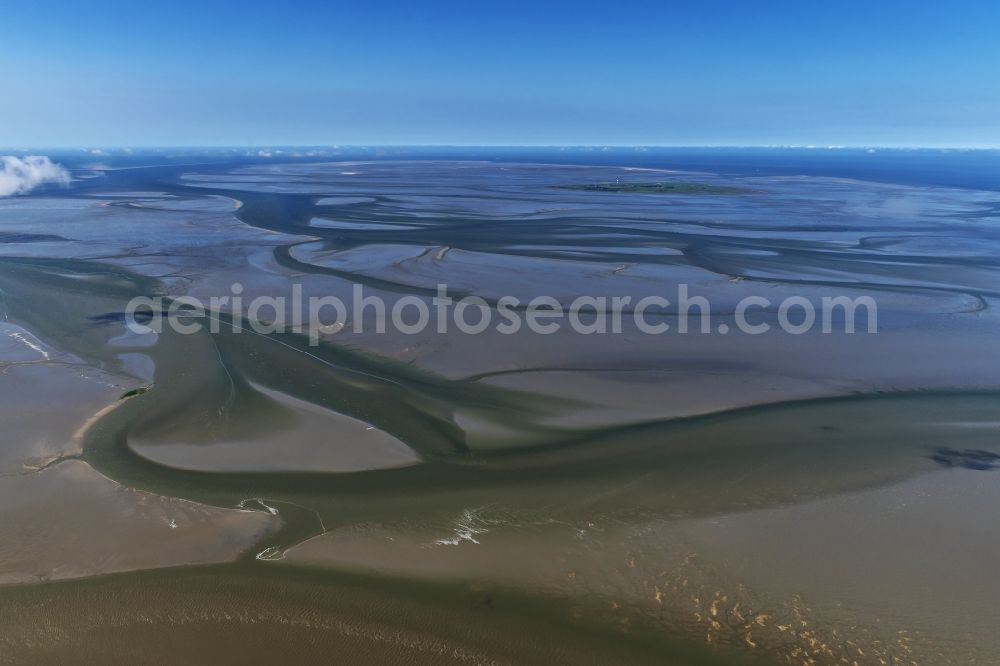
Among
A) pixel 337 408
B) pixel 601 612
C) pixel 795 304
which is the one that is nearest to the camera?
pixel 601 612

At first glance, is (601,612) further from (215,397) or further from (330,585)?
(215,397)

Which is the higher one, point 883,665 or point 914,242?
point 914,242

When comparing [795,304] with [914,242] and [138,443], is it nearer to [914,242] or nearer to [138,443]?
[914,242]

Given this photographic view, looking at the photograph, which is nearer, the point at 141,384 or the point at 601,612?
the point at 601,612

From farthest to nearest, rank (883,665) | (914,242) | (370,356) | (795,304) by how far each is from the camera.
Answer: (914,242) < (795,304) < (370,356) < (883,665)

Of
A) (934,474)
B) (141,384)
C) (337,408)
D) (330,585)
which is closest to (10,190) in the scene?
(141,384)

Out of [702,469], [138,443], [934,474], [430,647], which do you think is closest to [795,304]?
[934,474]

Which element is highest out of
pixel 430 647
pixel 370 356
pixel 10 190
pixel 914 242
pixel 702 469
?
pixel 10 190
